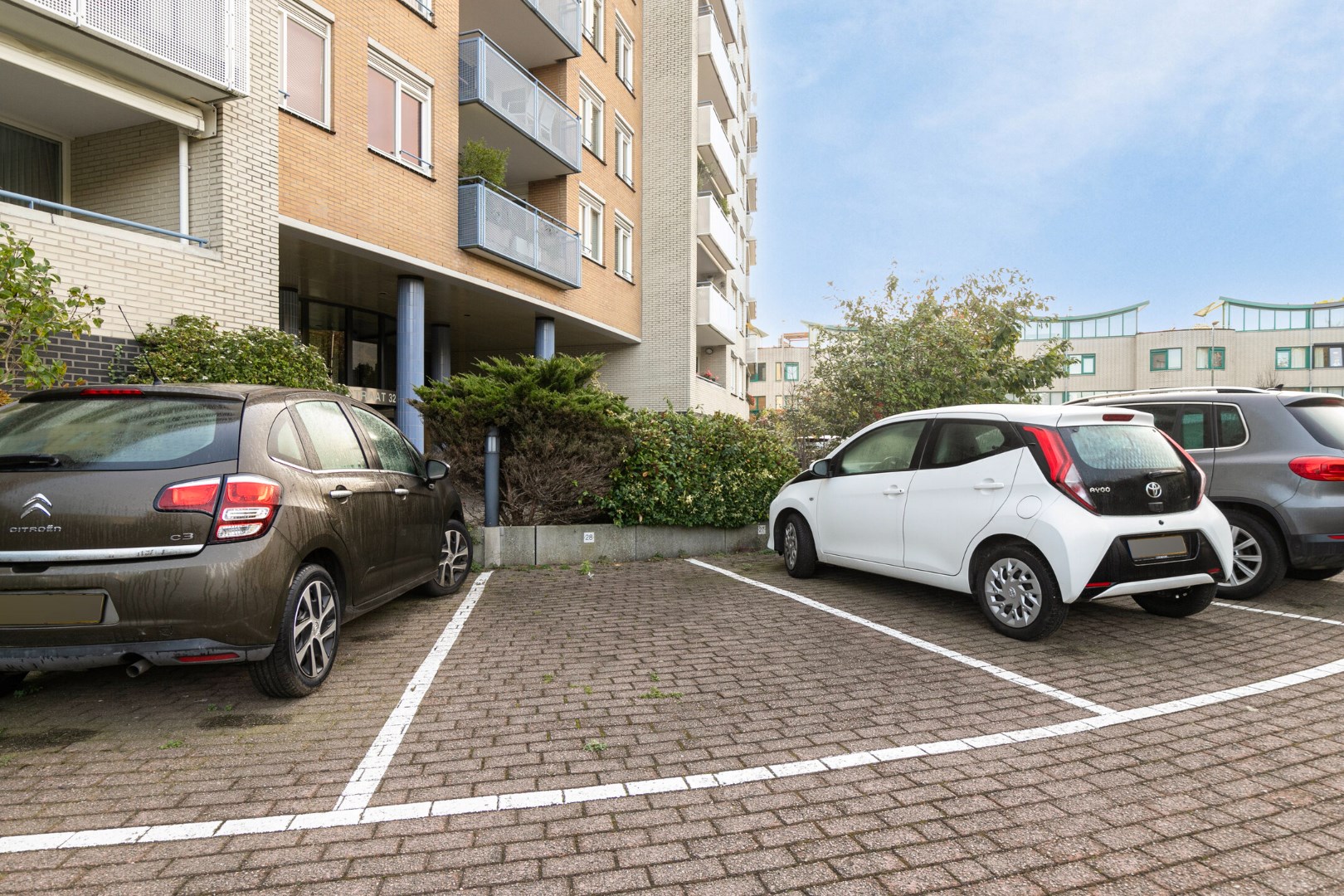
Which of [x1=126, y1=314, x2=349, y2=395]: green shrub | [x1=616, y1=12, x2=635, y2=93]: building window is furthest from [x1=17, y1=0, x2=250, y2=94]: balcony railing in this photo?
[x1=616, y1=12, x2=635, y2=93]: building window

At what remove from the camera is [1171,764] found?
10.9 feet

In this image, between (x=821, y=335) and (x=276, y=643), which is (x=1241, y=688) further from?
(x=821, y=335)

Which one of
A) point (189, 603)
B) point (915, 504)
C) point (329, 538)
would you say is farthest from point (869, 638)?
point (189, 603)

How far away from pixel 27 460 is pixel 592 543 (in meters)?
5.84

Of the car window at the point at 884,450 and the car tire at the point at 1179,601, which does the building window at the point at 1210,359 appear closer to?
the car tire at the point at 1179,601

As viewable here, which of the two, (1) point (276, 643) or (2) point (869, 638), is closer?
(1) point (276, 643)

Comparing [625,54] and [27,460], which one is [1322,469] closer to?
[27,460]

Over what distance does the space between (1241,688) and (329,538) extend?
5159 mm

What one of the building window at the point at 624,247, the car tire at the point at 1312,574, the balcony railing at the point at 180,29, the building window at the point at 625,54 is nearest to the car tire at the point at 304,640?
the balcony railing at the point at 180,29

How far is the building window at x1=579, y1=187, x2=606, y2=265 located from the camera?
18703mm

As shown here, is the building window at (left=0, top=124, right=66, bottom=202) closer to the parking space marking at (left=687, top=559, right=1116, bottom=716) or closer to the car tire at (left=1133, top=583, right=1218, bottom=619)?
the parking space marking at (left=687, top=559, right=1116, bottom=716)

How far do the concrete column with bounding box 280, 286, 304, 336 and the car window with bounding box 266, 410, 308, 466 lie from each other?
11.2 meters

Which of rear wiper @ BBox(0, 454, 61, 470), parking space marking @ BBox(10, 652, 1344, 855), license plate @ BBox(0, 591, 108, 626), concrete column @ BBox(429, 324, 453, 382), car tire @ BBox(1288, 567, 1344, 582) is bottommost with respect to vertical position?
parking space marking @ BBox(10, 652, 1344, 855)

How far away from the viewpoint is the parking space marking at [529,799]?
267cm
